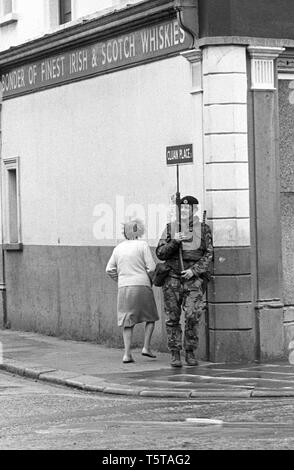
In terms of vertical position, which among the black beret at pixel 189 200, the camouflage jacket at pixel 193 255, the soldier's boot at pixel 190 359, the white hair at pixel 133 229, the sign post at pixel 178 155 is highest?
the sign post at pixel 178 155

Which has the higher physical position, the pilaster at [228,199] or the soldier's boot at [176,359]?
the pilaster at [228,199]

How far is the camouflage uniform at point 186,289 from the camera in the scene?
50.4ft

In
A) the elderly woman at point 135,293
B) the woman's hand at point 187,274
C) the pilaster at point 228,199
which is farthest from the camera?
the elderly woman at point 135,293

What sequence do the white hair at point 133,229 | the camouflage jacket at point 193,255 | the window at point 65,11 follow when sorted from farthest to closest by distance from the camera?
the window at point 65,11 → the white hair at point 133,229 → the camouflage jacket at point 193,255

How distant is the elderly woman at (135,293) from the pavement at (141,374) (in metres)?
0.39

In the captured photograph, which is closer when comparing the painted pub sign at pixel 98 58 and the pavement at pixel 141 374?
the pavement at pixel 141 374

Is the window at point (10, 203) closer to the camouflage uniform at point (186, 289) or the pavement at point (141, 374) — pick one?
the pavement at point (141, 374)

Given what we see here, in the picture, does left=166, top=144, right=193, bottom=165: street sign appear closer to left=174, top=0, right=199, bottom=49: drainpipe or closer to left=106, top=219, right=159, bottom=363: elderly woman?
left=106, top=219, right=159, bottom=363: elderly woman

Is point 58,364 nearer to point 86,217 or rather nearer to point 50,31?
point 86,217

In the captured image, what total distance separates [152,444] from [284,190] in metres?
7.14

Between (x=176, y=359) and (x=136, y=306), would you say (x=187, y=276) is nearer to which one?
(x=176, y=359)

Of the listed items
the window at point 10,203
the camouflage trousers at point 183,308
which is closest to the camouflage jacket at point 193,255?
the camouflage trousers at point 183,308

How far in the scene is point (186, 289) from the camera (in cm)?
1542
